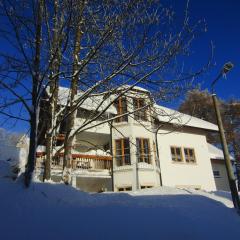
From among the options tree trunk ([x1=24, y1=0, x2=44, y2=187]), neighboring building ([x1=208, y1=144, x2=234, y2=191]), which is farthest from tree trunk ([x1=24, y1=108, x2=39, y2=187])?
neighboring building ([x1=208, y1=144, x2=234, y2=191])

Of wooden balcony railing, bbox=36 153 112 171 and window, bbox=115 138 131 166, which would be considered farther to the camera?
window, bbox=115 138 131 166

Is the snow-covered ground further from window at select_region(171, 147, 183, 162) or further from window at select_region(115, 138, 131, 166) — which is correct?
window at select_region(171, 147, 183, 162)

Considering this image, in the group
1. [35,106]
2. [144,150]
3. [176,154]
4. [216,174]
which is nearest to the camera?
[35,106]

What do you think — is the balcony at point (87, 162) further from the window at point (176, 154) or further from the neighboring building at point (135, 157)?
the window at point (176, 154)

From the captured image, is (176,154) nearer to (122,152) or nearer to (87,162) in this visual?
(122,152)

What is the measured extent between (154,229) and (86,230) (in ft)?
5.75

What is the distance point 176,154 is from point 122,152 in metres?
4.82

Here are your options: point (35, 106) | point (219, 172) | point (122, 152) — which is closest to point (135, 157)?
point (122, 152)

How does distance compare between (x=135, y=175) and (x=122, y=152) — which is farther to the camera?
(x=122, y=152)

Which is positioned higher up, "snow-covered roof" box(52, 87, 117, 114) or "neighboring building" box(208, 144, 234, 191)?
"snow-covered roof" box(52, 87, 117, 114)

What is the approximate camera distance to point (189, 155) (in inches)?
938

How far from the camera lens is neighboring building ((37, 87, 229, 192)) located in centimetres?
1972

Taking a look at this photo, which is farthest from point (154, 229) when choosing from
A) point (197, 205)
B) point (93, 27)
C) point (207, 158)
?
point (207, 158)

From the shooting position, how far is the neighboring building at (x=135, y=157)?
19.7m
